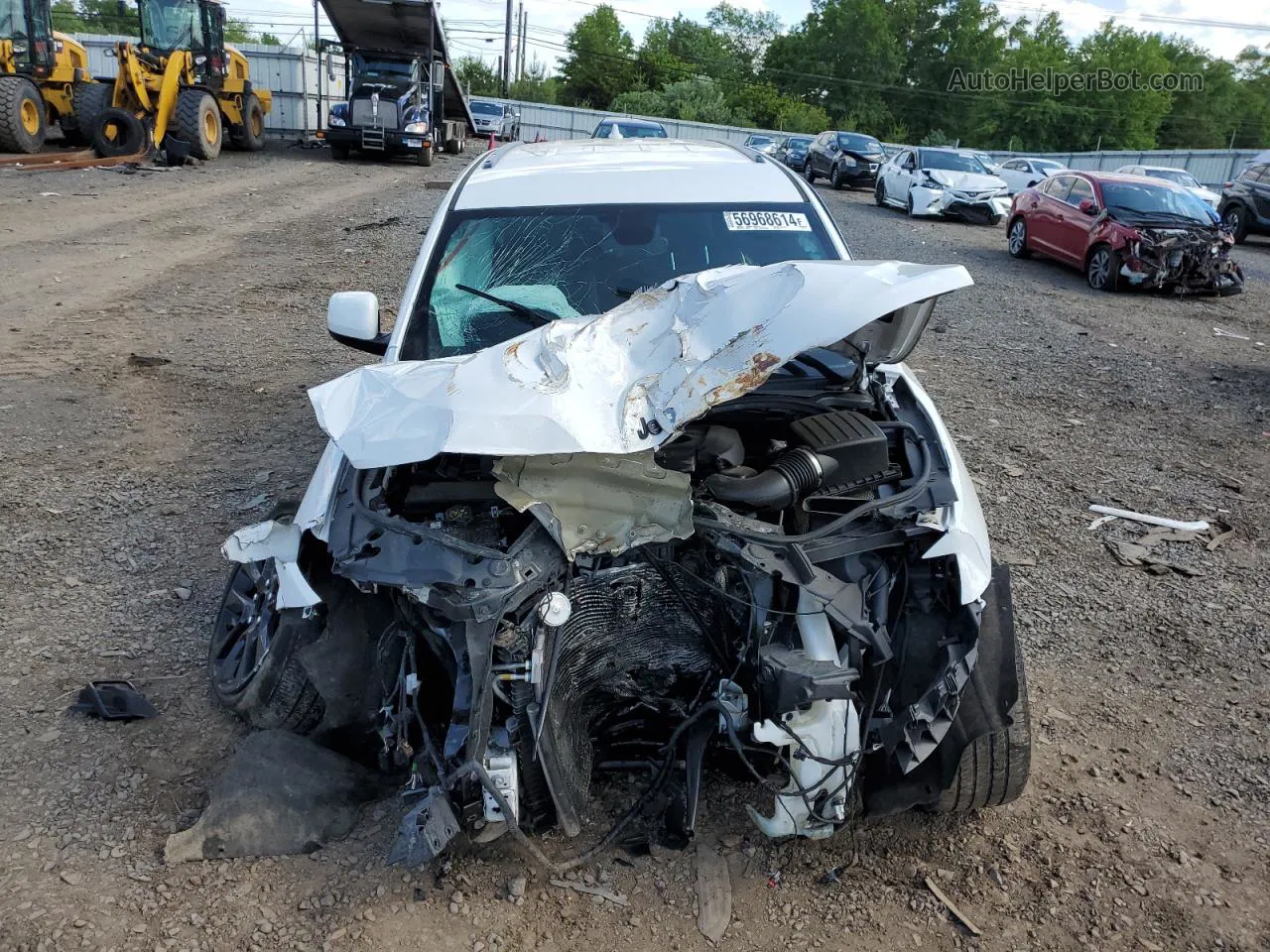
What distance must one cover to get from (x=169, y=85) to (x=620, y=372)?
62.5 feet

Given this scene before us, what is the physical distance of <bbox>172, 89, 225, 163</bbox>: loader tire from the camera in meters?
18.2

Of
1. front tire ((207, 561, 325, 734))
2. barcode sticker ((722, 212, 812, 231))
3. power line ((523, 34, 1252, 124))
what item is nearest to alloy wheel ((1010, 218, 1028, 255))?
barcode sticker ((722, 212, 812, 231))

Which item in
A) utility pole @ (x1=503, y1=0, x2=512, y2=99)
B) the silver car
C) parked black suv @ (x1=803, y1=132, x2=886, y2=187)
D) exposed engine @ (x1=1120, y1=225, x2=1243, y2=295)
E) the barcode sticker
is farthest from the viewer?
utility pole @ (x1=503, y1=0, x2=512, y2=99)

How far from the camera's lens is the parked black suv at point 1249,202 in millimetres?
17609

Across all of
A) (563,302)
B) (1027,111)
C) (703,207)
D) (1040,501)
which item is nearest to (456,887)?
(563,302)

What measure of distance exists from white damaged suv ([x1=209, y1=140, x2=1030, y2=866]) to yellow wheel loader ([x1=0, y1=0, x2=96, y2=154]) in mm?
17415

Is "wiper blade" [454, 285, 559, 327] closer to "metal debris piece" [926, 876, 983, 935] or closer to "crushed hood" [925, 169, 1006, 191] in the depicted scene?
"metal debris piece" [926, 876, 983, 935]

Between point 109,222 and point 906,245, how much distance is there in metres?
11.5

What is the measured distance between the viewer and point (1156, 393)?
771cm

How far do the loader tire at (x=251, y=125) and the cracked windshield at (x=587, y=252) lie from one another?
2058 cm

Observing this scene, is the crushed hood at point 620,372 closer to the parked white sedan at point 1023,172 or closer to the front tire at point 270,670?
the front tire at point 270,670

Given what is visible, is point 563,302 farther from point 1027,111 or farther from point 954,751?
point 1027,111

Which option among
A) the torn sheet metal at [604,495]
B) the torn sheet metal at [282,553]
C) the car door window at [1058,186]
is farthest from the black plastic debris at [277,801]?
the car door window at [1058,186]

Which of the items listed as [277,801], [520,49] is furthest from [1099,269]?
[520,49]
